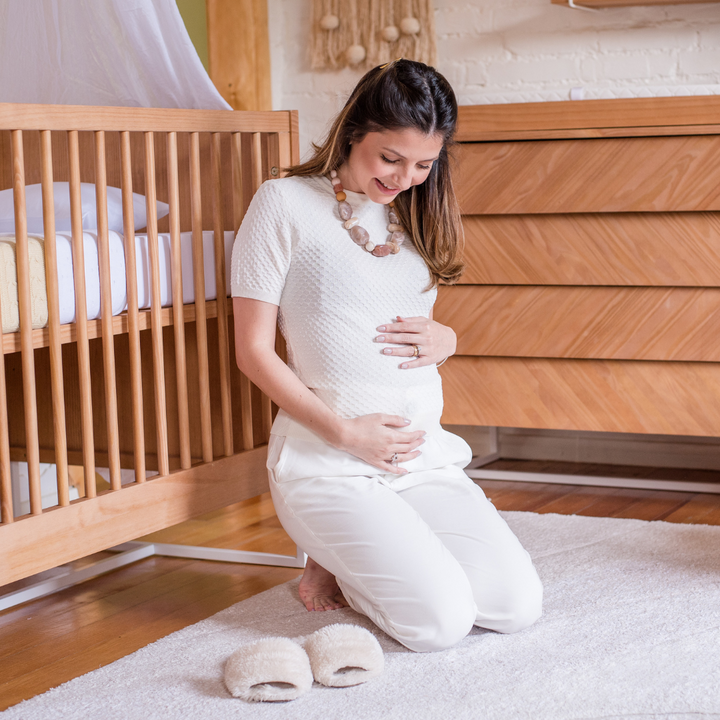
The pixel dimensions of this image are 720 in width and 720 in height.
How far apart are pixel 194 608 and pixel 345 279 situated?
0.59m

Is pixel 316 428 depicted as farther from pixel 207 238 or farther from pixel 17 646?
pixel 17 646

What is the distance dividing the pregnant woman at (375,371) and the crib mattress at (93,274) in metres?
0.13

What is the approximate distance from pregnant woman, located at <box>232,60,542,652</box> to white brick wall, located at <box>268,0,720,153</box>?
998mm

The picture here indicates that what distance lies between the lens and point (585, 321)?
212 centimetres

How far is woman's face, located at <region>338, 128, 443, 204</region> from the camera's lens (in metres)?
1.39

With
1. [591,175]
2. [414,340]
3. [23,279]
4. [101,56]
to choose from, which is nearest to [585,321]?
[591,175]

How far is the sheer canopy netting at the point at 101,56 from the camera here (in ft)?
5.51

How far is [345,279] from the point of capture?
4.80ft

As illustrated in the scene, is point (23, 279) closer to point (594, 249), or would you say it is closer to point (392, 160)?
point (392, 160)

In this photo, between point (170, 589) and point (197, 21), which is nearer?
point (170, 589)

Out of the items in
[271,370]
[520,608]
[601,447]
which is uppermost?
[271,370]

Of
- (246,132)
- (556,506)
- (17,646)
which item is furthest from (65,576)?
(556,506)

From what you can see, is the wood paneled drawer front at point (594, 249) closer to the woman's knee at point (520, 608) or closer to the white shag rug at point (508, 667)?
the white shag rug at point (508, 667)

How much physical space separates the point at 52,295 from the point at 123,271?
156 mm
